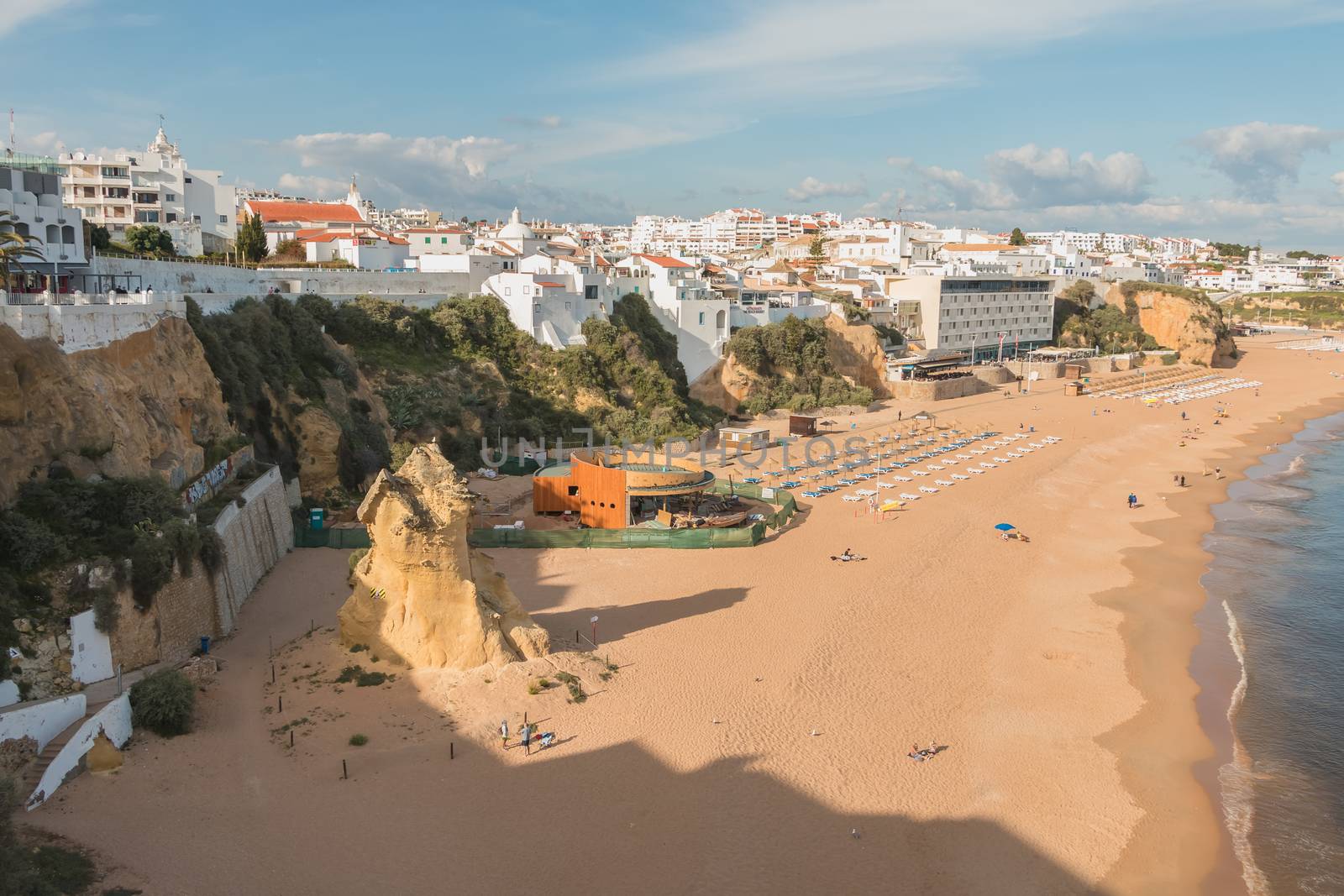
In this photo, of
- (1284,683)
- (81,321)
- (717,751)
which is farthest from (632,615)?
(1284,683)

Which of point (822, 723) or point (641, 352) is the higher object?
point (641, 352)

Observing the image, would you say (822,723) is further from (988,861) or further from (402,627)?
(402,627)

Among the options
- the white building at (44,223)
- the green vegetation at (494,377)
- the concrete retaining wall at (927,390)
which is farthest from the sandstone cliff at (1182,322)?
the white building at (44,223)

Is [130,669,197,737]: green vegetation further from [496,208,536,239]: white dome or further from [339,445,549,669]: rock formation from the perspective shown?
[496,208,536,239]: white dome

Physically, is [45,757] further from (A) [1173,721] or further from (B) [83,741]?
(A) [1173,721]

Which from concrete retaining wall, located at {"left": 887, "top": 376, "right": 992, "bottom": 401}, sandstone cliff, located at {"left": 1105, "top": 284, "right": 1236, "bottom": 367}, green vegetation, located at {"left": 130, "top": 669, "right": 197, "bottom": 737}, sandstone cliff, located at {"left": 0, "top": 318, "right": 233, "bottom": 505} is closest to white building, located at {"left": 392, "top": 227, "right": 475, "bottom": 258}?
concrete retaining wall, located at {"left": 887, "top": 376, "right": 992, "bottom": 401}

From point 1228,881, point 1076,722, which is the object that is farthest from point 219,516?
point 1228,881
